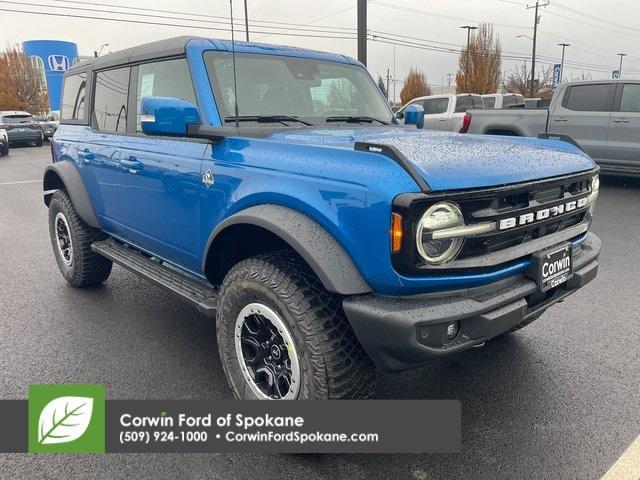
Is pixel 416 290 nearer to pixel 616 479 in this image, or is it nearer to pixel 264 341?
pixel 264 341

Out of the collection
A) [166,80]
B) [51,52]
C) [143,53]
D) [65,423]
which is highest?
[51,52]

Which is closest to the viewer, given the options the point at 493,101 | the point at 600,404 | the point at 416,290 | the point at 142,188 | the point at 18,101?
the point at 416,290

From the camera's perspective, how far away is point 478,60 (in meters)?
44.5

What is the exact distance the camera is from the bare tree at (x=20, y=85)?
159 feet

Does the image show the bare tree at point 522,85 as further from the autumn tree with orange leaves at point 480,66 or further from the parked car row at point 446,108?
the parked car row at point 446,108

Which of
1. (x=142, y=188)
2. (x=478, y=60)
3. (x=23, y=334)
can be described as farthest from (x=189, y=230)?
(x=478, y=60)

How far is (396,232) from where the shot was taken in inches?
77.9

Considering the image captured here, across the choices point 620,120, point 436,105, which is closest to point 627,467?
point 620,120

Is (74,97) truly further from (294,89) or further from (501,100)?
(501,100)

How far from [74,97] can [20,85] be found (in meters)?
53.3

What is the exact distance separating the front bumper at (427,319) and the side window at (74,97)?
3.62 meters

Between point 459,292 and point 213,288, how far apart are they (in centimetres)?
155

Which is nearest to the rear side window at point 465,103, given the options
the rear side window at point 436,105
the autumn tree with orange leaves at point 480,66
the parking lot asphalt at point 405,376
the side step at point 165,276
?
the rear side window at point 436,105

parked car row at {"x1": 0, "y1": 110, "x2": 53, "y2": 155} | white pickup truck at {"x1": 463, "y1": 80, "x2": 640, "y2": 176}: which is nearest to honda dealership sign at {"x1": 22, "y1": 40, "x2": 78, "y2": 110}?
parked car row at {"x1": 0, "y1": 110, "x2": 53, "y2": 155}
